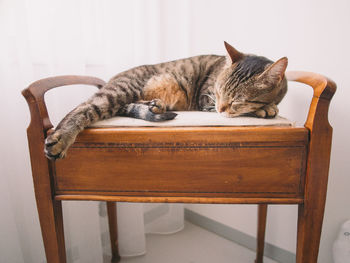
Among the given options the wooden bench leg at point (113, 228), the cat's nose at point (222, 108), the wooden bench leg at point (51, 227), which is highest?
the cat's nose at point (222, 108)

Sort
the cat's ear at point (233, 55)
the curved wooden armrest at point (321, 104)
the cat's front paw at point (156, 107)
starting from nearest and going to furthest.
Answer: the curved wooden armrest at point (321, 104) → the cat's front paw at point (156, 107) → the cat's ear at point (233, 55)

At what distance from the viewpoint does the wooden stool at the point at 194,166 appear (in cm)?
52

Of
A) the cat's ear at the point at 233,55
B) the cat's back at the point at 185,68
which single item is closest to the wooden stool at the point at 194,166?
the cat's ear at the point at 233,55

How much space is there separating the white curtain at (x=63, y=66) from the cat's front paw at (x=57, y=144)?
1.23ft

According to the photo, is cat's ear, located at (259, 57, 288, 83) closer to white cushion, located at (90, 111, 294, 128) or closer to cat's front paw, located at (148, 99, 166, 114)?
white cushion, located at (90, 111, 294, 128)

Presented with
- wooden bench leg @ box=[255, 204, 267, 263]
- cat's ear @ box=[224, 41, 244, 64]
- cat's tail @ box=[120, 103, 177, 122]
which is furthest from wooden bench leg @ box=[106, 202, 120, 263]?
cat's ear @ box=[224, 41, 244, 64]

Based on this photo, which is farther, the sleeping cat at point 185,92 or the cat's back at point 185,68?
the cat's back at point 185,68

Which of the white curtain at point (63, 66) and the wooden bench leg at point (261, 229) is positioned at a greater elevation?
the white curtain at point (63, 66)

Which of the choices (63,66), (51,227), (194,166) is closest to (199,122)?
(194,166)

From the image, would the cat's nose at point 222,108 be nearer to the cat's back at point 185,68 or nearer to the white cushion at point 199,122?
the white cushion at point 199,122

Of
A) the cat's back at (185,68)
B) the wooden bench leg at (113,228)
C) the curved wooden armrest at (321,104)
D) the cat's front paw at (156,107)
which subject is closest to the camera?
the curved wooden armrest at (321,104)

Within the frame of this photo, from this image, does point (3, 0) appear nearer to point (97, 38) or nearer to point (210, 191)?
point (97, 38)

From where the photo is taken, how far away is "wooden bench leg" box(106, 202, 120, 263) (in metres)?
1.01

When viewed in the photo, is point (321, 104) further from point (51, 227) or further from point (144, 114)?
point (51, 227)
